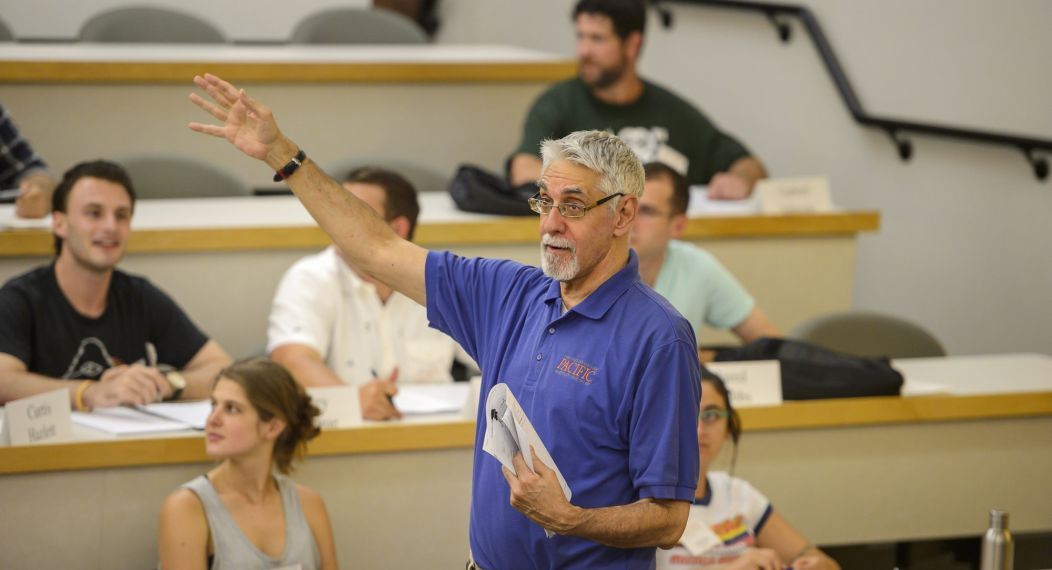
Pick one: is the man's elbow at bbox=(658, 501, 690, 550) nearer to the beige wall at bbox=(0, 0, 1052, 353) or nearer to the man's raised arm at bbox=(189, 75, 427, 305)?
the man's raised arm at bbox=(189, 75, 427, 305)

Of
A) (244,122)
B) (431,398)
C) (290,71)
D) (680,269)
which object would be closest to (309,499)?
(431,398)

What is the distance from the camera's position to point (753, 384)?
305cm

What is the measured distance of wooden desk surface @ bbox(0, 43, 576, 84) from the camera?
4.80m

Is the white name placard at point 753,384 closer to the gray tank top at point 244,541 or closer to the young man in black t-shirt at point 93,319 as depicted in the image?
the gray tank top at point 244,541

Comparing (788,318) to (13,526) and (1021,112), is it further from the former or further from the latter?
(13,526)

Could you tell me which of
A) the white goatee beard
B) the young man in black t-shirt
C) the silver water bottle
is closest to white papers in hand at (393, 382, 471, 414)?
the young man in black t-shirt

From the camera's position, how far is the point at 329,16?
20.7 feet

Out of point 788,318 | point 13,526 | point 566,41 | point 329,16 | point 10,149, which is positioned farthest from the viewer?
point 566,41

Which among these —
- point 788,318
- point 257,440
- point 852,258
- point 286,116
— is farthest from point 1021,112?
point 257,440

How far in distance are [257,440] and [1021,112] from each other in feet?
9.86

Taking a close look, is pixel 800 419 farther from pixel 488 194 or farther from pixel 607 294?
pixel 488 194

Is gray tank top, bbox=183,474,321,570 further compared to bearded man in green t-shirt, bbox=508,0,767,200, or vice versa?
bearded man in green t-shirt, bbox=508,0,767,200

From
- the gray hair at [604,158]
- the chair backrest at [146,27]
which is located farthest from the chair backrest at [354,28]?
the gray hair at [604,158]

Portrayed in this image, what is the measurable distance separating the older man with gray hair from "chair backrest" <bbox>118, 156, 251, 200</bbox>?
2344 millimetres
